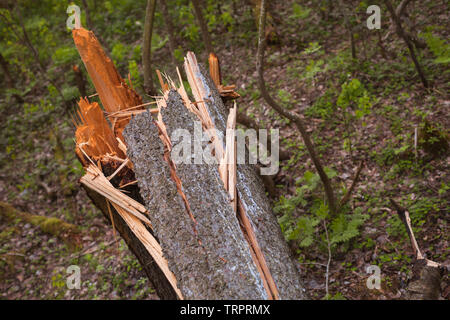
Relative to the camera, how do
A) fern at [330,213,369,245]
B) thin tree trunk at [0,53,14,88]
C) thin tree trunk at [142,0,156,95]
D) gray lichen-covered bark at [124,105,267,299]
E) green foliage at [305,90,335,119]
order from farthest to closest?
1. thin tree trunk at [0,53,14,88]
2. green foliage at [305,90,335,119]
3. thin tree trunk at [142,0,156,95]
4. fern at [330,213,369,245]
5. gray lichen-covered bark at [124,105,267,299]

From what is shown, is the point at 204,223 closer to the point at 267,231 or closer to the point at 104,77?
the point at 267,231

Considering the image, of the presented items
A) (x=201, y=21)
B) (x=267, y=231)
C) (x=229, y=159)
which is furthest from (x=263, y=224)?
(x=201, y=21)

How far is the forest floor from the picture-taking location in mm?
3635

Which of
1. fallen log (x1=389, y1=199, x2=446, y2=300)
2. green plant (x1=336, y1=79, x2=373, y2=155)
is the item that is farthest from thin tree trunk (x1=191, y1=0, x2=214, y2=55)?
fallen log (x1=389, y1=199, x2=446, y2=300)

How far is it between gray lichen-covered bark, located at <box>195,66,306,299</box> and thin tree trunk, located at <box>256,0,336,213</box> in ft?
3.48

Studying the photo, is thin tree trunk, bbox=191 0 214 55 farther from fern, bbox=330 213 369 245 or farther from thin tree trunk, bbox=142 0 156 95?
fern, bbox=330 213 369 245

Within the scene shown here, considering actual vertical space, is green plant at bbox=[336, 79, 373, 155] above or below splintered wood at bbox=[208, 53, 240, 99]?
below

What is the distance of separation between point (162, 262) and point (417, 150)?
11.1 feet

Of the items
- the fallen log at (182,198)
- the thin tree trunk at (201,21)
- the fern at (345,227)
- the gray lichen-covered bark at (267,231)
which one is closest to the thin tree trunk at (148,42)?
the thin tree trunk at (201,21)

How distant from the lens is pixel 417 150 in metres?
4.24

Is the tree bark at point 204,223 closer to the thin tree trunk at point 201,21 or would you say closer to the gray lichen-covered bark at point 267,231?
the gray lichen-covered bark at point 267,231

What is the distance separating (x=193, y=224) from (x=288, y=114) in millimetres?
2089

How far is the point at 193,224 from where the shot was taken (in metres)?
2.15

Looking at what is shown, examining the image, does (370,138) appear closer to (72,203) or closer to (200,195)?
(200,195)
